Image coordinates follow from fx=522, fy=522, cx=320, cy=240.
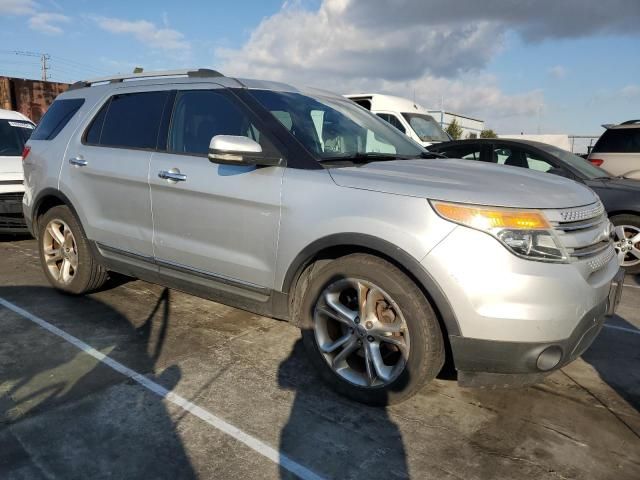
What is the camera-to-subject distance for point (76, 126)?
14.6ft

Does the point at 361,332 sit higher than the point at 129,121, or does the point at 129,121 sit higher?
the point at 129,121

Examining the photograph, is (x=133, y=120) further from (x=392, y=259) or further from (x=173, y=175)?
(x=392, y=259)

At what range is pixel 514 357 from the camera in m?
2.48

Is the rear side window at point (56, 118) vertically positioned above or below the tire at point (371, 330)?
above

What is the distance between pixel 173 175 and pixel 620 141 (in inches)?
297

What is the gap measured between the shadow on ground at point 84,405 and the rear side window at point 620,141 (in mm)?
7508

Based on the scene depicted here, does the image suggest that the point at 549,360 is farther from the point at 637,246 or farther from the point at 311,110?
the point at 637,246

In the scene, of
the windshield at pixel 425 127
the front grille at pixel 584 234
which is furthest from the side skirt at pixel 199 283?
the windshield at pixel 425 127

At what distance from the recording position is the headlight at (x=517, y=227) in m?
2.44

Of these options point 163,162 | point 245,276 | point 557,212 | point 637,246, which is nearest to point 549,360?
point 557,212

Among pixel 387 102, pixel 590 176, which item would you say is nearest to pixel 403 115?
pixel 387 102

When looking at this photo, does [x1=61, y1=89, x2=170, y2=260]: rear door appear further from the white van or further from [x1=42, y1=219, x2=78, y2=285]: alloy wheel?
the white van

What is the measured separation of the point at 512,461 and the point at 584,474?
0.31 meters

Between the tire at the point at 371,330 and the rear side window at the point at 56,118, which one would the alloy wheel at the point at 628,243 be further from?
the rear side window at the point at 56,118
